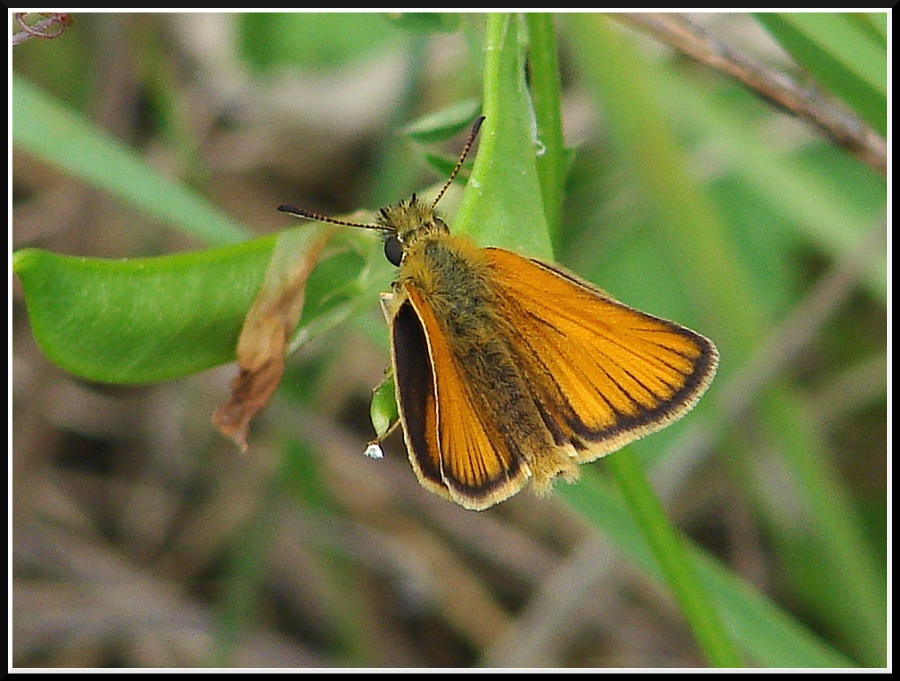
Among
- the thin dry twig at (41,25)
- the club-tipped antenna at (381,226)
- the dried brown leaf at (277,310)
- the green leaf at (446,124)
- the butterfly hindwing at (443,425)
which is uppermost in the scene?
the thin dry twig at (41,25)

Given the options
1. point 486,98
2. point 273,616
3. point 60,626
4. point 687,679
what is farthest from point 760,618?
point 60,626

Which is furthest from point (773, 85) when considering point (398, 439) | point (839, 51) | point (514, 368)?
point (398, 439)

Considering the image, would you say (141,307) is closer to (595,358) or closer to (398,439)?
(595,358)

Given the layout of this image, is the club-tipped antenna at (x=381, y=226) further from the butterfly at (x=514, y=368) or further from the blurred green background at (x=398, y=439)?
the blurred green background at (x=398, y=439)

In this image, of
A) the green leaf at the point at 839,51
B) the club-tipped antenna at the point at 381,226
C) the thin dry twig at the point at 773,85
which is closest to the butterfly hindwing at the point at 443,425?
the club-tipped antenna at the point at 381,226

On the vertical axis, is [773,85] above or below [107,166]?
below
